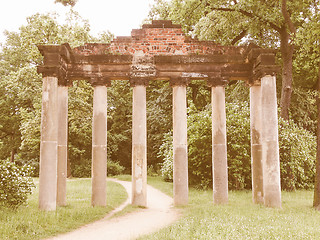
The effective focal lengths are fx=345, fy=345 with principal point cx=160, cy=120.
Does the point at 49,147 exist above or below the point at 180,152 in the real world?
above

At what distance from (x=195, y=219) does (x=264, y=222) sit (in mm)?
2308

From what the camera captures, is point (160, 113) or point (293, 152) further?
point (160, 113)

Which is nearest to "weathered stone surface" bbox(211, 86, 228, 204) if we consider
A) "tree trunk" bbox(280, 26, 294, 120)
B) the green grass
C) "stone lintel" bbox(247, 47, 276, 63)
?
"stone lintel" bbox(247, 47, 276, 63)

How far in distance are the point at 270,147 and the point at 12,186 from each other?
10.9 metres

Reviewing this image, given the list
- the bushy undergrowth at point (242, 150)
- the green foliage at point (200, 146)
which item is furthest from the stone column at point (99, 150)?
the green foliage at point (200, 146)

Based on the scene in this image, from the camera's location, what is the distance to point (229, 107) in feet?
80.6

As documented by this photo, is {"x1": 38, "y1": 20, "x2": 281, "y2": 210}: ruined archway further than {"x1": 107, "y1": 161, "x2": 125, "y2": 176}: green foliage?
No

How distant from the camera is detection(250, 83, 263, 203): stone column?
653 inches

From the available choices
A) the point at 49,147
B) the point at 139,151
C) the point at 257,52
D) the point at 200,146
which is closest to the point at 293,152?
the point at 200,146

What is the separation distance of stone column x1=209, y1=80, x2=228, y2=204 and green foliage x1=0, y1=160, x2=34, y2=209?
827 cm

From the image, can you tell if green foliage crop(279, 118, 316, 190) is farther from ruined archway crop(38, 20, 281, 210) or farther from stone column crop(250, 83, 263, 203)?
ruined archway crop(38, 20, 281, 210)

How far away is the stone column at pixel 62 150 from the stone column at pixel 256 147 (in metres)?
9.03

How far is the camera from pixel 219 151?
53.4ft

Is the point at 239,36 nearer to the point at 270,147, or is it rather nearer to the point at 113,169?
the point at 270,147
